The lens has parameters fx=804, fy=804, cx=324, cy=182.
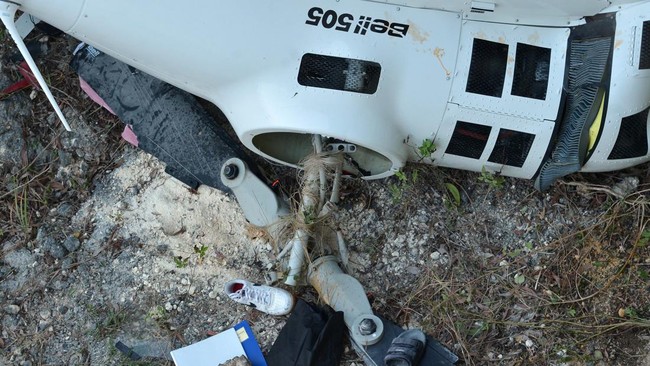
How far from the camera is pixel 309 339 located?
14.5 feet

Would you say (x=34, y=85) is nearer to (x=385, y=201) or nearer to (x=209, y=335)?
(x=209, y=335)

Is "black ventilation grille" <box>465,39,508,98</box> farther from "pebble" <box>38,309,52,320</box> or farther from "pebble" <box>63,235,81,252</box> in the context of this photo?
"pebble" <box>38,309,52,320</box>

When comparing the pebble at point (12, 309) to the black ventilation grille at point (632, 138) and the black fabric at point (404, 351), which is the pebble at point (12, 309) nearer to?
the black fabric at point (404, 351)

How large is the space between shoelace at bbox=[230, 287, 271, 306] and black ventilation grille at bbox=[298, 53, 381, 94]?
4.22ft

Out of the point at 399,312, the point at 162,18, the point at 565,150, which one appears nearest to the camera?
the point at 162,18

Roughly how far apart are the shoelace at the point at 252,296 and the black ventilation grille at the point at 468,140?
4.36 feet

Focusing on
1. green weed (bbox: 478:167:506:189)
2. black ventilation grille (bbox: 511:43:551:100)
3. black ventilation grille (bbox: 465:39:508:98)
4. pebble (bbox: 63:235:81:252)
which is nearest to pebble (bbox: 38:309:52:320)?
pebble (bbox: 63:235:81:252)

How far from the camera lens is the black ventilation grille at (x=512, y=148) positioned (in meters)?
4.30

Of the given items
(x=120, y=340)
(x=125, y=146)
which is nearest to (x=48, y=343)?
(x=120, y=340)

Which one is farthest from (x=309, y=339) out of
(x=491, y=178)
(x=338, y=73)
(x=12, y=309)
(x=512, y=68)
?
(x=12, y=309)

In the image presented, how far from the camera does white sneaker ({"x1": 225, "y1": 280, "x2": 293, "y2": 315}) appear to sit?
464 centimetres

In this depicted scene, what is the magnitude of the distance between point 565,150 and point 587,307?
2.94 feet

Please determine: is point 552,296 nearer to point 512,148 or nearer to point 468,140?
point 512,148

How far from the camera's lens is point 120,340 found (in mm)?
4801
